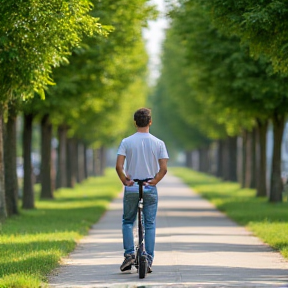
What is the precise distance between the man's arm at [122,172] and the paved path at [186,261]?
1183 millimetres

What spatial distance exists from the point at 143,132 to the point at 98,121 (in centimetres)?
3978

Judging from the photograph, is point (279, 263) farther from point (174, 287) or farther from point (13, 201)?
point (13, 201)

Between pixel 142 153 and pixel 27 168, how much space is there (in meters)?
19.7

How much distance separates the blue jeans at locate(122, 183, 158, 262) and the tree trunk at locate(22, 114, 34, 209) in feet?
62.5

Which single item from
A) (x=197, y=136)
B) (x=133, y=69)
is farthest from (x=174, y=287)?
(x=197, y=136)

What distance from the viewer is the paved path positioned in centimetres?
1250

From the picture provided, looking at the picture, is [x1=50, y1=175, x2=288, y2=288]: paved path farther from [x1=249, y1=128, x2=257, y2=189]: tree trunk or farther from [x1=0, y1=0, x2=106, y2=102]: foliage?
[x1=249, y1=128, x2=257, y2=189]: tree trunk

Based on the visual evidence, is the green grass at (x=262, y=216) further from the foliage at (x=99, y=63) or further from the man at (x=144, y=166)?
the foliage at (x=99, y=63)

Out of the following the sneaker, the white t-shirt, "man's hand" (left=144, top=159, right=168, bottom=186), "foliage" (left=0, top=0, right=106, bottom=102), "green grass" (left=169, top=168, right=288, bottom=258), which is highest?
"foliage" (left=0, top=0, right=106, bottom=102)

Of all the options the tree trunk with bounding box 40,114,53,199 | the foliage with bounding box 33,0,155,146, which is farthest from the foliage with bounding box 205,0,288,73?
the tree trunk with bounding box 40,114,53,199

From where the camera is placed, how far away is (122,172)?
12.9 metres

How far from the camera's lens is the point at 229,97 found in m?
31.3

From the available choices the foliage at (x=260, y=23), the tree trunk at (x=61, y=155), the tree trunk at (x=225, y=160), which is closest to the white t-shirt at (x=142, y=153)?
the foliage at (x=260, y=23)

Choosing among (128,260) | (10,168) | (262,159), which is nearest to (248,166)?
(262,159)
